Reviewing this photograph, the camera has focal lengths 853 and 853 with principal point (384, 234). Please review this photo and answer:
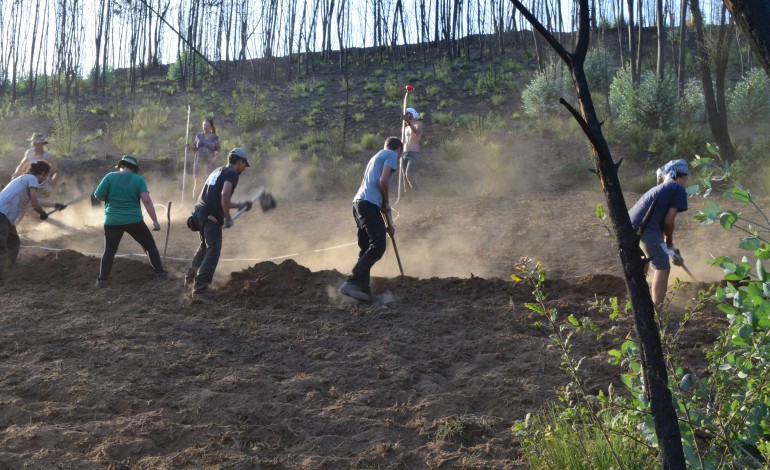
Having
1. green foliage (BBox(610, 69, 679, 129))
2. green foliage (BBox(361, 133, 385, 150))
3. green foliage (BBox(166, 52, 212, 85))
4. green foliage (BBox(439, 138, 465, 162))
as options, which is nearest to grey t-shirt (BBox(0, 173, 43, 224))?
green foliage (BBox(439, 138, 465, 162))

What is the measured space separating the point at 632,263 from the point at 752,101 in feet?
76.8

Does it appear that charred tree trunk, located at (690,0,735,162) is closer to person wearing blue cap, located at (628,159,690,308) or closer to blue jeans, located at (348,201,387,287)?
person wearing blue cap, located at (628,159,690,308)

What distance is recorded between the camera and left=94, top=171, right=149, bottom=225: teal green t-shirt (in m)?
9.95

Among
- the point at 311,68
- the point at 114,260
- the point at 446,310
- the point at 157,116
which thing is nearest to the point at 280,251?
the point at 114,260

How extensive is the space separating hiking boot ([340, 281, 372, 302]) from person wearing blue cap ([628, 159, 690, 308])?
109 inches

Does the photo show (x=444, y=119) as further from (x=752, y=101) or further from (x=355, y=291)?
(x=355, y=291)

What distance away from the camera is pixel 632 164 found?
19.8m

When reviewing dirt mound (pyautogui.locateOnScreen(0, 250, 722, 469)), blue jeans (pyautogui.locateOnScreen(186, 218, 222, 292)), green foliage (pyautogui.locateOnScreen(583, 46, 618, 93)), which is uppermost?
green foliage (pyautogui.locateOnScreen(583, 46, 618, 93))

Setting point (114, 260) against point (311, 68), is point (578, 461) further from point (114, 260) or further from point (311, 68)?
point (311, 68)

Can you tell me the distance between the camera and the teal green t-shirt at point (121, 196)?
9.95 meters

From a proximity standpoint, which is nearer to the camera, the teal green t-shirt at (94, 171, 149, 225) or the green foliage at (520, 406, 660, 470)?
the green foliage at (520, 406, 660, 470)

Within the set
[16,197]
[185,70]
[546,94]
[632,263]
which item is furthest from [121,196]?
[185,70]

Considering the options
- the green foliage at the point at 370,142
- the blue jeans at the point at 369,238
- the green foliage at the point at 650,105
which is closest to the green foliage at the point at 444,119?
the green foliage at the point at 370,142

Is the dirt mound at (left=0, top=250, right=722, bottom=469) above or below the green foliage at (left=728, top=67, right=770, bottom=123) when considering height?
below
